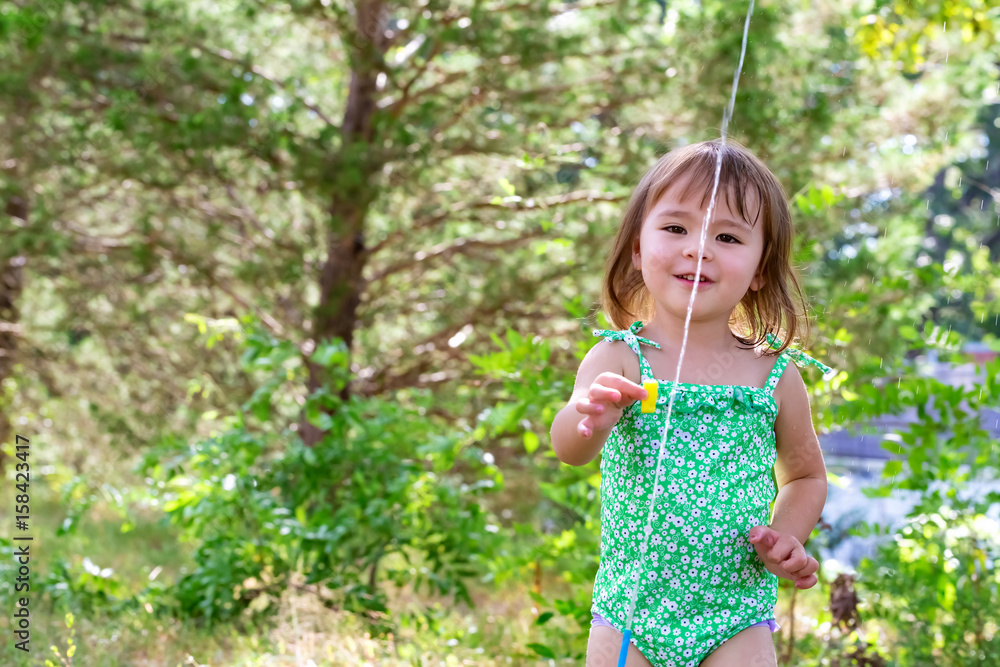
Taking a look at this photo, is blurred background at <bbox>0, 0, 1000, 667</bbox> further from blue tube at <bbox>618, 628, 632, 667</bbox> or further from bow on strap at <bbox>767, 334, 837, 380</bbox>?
blue tube at <bbox>618, 628, 632, 667</bbox>

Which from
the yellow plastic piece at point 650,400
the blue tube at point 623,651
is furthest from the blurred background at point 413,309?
the yellow plastic piece at point 650,400

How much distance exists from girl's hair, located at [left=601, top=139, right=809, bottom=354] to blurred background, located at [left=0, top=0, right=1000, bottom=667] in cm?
79

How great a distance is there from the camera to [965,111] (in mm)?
6801

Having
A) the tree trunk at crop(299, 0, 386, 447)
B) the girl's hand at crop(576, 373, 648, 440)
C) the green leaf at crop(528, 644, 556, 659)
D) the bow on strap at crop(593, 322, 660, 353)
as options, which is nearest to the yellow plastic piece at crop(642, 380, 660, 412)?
the girl's hand at crop(576, 373, 648, 440)

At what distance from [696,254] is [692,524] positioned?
1.62 feet

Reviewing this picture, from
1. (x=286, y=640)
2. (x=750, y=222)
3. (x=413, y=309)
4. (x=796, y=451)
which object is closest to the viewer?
(x=750, y=222)

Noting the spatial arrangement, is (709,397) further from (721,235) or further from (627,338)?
(721,235)

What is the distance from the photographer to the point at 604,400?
1.47m

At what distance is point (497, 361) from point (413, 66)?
3.23 m

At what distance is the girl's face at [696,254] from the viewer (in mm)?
A: 1715

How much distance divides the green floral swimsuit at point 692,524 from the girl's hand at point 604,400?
0.22 meters

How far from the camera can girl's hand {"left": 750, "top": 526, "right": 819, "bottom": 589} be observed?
1.64m

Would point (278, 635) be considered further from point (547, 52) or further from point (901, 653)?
point (547, 52)

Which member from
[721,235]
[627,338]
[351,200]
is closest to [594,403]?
[627,338]
